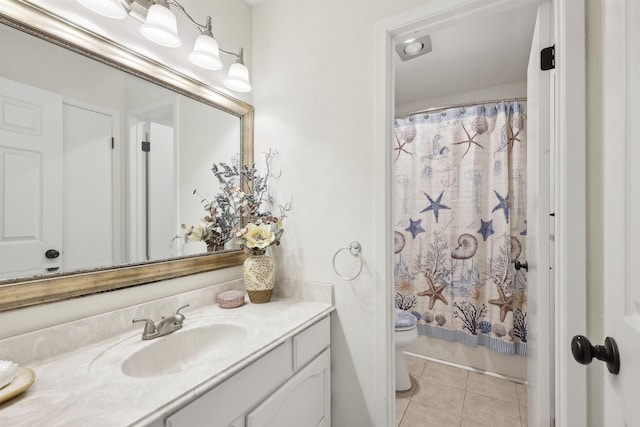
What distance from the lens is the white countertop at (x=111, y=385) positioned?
0.61 m

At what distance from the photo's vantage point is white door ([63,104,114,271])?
950 mm

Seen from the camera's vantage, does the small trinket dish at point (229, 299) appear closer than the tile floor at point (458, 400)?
Yes

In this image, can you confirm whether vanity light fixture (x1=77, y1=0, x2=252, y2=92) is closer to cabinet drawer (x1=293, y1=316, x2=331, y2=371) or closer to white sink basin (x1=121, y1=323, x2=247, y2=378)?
white sink basin (x1=121, y1=323, x2=247, y2=378)

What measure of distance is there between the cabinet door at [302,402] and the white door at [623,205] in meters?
0.88

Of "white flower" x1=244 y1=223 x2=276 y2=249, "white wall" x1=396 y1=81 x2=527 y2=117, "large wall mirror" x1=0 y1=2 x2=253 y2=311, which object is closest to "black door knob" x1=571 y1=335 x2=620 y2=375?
"white flower" x1=244 y1=223 x2=276 y2=249

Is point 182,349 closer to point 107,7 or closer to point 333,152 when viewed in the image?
point 333,152

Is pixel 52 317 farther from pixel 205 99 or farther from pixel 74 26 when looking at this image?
pixel 205 99

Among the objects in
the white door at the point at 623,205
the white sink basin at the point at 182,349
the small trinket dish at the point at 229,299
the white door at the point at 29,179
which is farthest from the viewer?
the small trinket dish at the point at 229,299

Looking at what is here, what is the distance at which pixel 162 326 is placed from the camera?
1041 millimetres

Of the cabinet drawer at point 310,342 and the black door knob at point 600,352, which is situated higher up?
the black door knob at point 600,352

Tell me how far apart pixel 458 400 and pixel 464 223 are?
3.97 ft

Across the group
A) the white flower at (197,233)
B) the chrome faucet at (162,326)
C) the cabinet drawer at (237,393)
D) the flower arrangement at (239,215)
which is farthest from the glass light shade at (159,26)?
the cabinet drawer at (237,393)

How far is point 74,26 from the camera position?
94cm

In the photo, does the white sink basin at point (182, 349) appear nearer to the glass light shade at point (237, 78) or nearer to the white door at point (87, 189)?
the white door at point (87, 189)
